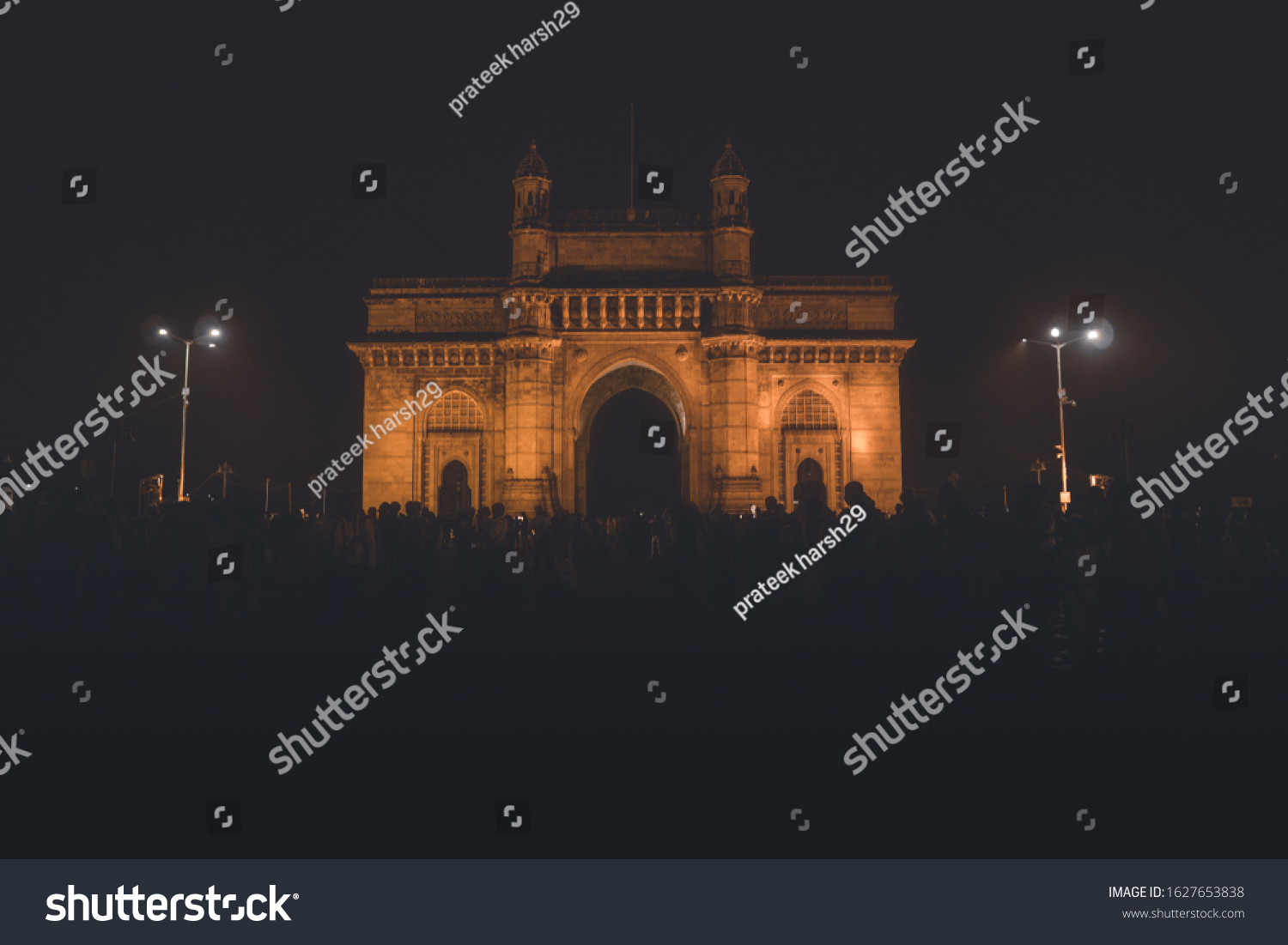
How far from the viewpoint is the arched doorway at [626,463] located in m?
44.8

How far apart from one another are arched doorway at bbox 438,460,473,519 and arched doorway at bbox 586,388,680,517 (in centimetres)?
730

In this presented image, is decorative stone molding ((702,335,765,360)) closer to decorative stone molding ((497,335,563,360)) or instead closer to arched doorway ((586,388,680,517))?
decorative stone molding ((497,335,563,360))

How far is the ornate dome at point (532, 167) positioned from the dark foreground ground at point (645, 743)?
2978cm

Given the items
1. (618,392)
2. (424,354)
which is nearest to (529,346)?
(424,354)

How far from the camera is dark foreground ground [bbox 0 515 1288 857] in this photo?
6359 millimetres

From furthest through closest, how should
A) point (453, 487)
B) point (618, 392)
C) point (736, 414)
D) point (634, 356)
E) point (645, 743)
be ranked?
point (618, 392) → point (453, 487) → point (634, 356) → point (736, 414) → point (645, 743)

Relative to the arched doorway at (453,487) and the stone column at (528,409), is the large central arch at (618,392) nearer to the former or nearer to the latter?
the stone column at (528,409)

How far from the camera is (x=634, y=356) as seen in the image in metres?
38.1

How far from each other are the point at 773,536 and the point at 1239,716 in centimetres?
609

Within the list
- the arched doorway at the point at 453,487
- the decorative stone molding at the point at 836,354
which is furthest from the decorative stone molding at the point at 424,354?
the decorative stone molding at the point at 836,354

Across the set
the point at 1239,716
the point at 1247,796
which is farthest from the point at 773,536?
the point at 1247,796

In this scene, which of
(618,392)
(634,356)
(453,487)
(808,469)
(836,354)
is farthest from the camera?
(618,392)

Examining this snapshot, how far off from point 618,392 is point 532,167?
1128cm

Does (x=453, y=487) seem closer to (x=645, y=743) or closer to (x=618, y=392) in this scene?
(x=618, y=392)
